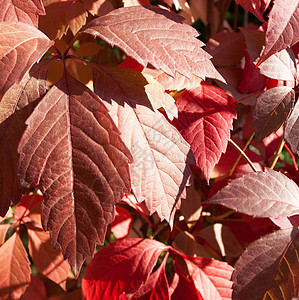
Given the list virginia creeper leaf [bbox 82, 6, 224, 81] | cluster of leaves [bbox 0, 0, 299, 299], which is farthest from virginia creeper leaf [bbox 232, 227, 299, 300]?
virginia creeper leaf [bbox 82, 6, 224, 81]

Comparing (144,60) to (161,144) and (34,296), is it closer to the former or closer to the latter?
(161,144)

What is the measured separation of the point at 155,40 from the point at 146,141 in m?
0.12

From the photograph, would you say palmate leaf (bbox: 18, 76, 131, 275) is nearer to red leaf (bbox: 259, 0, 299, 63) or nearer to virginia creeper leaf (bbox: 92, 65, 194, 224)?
virginia creeper leaf (bbox: 92, 65, 194, 224)

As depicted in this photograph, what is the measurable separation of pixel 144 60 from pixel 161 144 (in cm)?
12

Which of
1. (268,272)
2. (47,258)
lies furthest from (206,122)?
(47,258)

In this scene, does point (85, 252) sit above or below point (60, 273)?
above

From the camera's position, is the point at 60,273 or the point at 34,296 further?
the point at 34,296

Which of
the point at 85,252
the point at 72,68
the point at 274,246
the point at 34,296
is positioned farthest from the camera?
the point at 34,296

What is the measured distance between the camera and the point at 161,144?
49 cm

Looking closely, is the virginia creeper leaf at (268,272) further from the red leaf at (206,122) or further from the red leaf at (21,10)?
the red leaf at (21,10)

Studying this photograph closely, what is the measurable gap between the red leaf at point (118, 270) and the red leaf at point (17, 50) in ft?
1.16

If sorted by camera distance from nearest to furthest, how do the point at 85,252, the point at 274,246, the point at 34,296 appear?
the point at 85,252, the point at 274,246, the point at 34,296

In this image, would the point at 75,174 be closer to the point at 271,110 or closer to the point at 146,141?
the point at 146,141

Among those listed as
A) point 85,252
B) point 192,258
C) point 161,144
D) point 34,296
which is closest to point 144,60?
point 161,144
